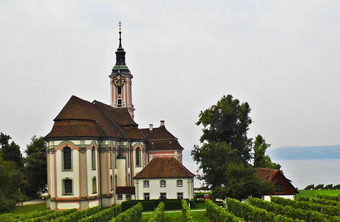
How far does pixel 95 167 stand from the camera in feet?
189

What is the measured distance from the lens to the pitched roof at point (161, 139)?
81.1 metres

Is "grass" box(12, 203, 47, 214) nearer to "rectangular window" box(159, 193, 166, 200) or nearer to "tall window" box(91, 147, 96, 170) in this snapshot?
"tall window" box(91, 147, 96, 170)

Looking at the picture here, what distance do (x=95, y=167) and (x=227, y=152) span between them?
52.2 ft

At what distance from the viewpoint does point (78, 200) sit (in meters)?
53.9

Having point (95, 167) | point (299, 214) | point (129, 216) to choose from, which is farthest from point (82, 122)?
point (299, 214)

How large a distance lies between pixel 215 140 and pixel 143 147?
12132mm

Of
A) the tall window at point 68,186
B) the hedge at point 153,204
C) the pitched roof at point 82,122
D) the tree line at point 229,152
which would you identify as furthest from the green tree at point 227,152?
the tall window at point 68,186

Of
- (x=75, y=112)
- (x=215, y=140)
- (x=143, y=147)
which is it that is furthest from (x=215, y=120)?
(x=75, y=112)

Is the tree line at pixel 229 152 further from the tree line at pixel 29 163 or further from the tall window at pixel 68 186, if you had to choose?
the tree line at pixel 29 163

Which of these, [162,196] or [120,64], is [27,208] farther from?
[120,64]

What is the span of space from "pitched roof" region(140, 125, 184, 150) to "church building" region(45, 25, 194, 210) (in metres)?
11.7

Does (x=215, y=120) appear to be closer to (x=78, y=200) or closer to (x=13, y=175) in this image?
(x=78, y=200)

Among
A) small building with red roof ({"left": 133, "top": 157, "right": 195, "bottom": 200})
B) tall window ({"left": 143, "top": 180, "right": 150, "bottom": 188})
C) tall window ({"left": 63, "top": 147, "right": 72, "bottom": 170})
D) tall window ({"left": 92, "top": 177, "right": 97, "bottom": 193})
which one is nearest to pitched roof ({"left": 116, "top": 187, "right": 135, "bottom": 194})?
small building with red roof ({"left": 133, "top": 157, "right": 195, "bottom": 200})

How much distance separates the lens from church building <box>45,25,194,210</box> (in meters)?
54.6
